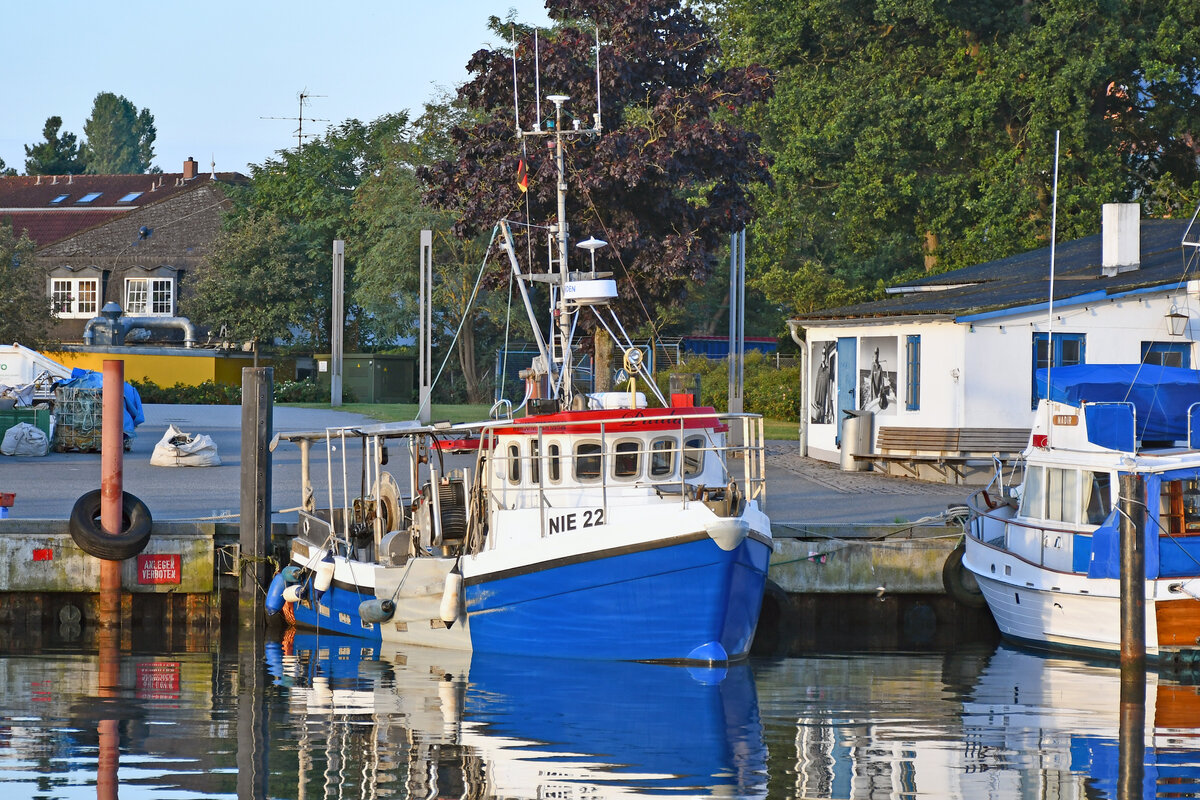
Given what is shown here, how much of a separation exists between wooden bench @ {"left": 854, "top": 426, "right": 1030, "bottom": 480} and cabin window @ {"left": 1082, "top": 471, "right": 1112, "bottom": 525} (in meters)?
8.45

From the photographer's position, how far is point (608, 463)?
17.3 m

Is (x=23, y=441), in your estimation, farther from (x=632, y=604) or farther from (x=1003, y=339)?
(x=1003, y=339)

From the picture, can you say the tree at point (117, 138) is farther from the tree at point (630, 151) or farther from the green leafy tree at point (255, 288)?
the tree at point (630, 151)

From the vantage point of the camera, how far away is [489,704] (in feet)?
48.8

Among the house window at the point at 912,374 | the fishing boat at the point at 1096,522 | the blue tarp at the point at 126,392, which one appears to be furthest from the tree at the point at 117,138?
the fishing boat at the point at 1096,522

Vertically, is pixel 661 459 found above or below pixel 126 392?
below

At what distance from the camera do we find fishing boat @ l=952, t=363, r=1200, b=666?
677 inches

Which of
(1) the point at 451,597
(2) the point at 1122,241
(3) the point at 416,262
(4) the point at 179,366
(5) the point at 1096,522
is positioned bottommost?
(1) the point at 451,597

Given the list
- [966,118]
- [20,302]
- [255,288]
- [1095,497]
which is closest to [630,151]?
[1095,497]

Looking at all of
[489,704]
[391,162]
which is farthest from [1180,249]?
[391,162]

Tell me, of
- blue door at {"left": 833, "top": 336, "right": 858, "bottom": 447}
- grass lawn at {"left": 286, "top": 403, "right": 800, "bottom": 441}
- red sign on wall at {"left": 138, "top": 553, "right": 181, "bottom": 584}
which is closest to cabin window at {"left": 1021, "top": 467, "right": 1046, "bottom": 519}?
red sign on wall at {"left": 138, "top": 553, "right": 181, "bottom": 584}

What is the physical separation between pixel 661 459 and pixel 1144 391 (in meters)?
6.10

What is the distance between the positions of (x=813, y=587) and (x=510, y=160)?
12069 millimetres

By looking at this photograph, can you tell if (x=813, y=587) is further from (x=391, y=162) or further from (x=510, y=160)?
(x=391, y=162)
